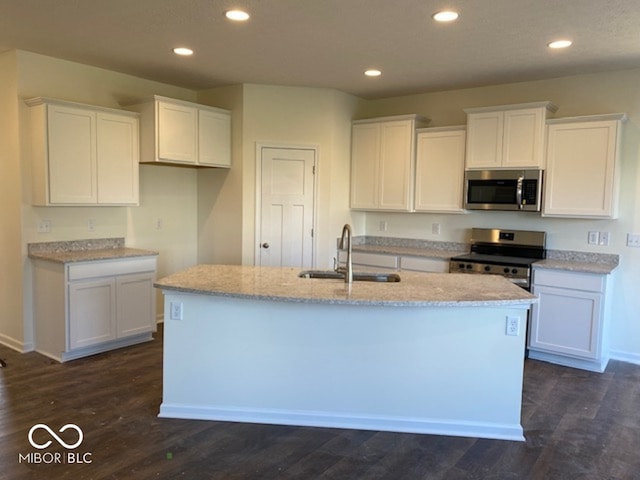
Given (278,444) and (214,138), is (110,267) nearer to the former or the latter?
(214,138)

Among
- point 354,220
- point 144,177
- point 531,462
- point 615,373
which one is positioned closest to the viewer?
point 531,462

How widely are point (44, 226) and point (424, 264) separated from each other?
361cm

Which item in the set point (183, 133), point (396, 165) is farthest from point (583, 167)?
point (183, 133)

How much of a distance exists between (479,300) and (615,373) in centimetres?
229

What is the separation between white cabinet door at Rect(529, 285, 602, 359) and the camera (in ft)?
13.1

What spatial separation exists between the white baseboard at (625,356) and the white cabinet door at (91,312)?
4575 mm

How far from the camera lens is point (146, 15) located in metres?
3.17

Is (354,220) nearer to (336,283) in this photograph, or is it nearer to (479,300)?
(336,283)

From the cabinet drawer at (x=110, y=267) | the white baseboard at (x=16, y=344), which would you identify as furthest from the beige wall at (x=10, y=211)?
the cabinet drawer at (x=110, y=267)

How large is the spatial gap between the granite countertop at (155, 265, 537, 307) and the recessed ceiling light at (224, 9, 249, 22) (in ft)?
5.61

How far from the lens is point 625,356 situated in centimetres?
439

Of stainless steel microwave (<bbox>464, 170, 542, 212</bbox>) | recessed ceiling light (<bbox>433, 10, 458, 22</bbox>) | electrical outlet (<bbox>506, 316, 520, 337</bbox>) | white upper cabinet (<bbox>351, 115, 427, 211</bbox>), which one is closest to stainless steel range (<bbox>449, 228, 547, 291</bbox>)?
stainless steel microwave (<bbox>464, 170, 542, 212</bbox>)

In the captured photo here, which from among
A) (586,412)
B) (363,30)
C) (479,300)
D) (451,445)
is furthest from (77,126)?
(586,412)

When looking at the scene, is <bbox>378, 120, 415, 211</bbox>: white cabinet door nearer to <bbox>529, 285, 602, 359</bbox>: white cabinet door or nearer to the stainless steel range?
the stainless steel range
